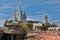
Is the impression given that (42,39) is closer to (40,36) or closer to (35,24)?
(40,36)

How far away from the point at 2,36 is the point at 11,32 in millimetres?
748

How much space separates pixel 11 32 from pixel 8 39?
0.40 metres

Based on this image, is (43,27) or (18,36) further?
(43,27)

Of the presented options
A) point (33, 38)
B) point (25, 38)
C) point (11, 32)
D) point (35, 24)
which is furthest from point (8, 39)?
point (35, 24)

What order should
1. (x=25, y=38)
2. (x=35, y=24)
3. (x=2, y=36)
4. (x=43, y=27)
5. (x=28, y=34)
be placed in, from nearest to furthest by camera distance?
(x=2, y=36) → (x=25, y=38) → (x=28, y=34) → (x=43, y=27) → (x=35, y=24)

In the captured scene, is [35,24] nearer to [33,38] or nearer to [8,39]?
[33,38]

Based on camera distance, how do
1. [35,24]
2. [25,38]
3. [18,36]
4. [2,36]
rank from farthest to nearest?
[35,24]
[25,38]
[18,36]
[2,36]

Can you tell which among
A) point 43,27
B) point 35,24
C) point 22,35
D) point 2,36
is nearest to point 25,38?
point 22,35

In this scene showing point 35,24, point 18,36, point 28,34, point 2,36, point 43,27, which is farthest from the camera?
point 35,24

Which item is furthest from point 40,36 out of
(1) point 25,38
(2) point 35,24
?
(2) point 35,24

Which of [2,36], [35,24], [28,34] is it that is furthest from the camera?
[35,24]

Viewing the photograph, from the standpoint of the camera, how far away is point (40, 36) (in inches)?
318

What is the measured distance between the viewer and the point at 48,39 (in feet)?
25.1

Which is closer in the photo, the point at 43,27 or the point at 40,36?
the point at 40,36
